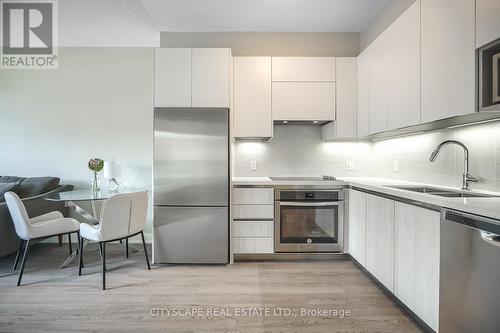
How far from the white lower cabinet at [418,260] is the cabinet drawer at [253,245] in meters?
1.30

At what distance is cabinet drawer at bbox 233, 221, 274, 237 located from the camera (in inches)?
122

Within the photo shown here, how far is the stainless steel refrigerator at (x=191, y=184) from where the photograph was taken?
2.97 metres

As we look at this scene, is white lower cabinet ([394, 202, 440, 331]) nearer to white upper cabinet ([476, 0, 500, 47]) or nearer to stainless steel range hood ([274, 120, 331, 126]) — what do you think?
white upper cabinet ([476, 0, 500, 47])

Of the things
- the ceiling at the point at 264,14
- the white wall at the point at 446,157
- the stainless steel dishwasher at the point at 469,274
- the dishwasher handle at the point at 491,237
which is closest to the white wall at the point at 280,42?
the ceiling at the point at 264,14

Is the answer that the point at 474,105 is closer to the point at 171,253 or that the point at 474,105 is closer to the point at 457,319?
the point at 457,319

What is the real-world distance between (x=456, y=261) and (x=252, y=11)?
281cm

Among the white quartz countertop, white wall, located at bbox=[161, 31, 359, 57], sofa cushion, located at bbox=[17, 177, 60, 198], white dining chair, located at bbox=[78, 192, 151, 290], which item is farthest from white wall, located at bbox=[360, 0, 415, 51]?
sofa cushion, located at bbox=[17, 177, 60, 198]

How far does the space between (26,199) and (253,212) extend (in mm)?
2500

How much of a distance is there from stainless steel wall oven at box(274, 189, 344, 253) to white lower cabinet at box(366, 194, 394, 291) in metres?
0.50

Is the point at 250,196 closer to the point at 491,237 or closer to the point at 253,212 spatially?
the point at 253,212

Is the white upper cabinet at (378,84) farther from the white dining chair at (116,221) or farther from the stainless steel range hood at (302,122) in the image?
the white dining chair at (116,221)

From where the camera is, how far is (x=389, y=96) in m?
2.59

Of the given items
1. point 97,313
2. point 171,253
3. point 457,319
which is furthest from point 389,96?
point 97,313

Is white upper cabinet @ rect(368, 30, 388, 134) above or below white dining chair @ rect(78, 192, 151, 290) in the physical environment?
above
